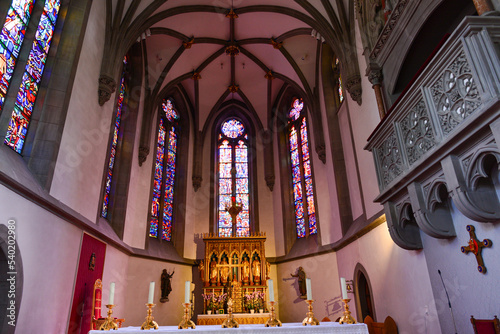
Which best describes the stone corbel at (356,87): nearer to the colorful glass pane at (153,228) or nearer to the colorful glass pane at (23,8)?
the colorful glass pane at (23,8)

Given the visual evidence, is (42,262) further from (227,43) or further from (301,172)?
(227,43)

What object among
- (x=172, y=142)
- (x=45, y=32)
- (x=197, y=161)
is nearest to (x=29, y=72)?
(x=45, y=32)

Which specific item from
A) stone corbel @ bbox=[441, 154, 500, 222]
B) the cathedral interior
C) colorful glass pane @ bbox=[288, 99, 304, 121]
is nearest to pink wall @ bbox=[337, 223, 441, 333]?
the cathedral interior

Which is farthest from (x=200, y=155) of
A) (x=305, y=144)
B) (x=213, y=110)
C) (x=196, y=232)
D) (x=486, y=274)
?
(x=486, y=274)

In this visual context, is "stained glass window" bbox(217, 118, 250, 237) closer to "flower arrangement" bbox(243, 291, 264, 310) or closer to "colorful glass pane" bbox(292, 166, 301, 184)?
"colorful glass pane" bbox(292, 166, 301, 184)

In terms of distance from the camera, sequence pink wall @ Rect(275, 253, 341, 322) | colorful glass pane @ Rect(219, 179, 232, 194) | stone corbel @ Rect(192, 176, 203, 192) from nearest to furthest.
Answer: pink wall @ Rect(275, 253, 341, 322), stone corbel @ Rect(192, 176, 203, 192), colorful glass pane @ Rect(219, 179, 232, 194)

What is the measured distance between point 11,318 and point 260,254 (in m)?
9.01

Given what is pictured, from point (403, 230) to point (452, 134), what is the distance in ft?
8.11

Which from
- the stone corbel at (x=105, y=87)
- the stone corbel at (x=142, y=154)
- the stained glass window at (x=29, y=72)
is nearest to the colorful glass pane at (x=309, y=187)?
the stone corbel at (x=142, y=154)

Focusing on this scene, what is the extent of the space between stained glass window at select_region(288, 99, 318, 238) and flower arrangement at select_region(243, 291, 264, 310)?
3.02 m

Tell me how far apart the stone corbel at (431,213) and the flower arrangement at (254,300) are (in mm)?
8542

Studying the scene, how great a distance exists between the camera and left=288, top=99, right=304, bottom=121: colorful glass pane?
51.1ft

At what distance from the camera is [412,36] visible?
6219 mm

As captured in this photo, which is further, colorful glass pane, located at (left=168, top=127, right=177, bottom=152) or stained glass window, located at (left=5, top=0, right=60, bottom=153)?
colorful glass pane, located at (left=168, top=127, right=177, bottom=152)
